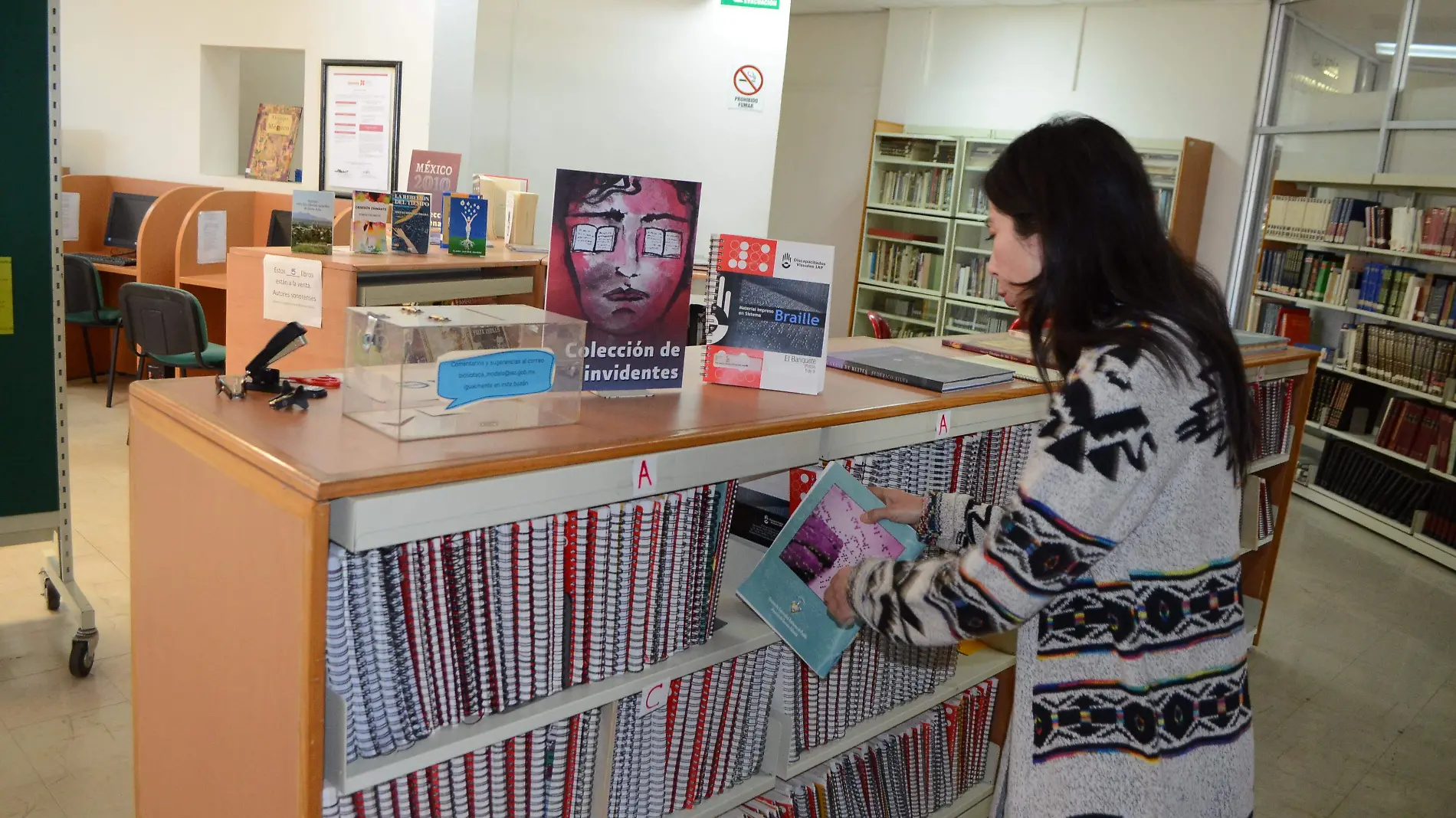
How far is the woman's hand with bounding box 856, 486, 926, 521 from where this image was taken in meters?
1.74

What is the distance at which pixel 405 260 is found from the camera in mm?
3703

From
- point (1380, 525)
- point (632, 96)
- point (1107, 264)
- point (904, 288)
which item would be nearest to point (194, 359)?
point (632, 96)

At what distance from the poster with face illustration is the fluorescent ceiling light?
6.40 meters

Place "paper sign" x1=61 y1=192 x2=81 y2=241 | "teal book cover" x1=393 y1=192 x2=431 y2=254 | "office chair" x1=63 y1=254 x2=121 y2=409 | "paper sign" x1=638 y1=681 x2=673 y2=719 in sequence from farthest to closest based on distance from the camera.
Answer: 1. "paper sign" x1=61 y1=192 x2=81 y2=241
2. "office chair" x1=63 y1=254 x2=121 y2=409
3. "teal book cover" x1=393 y1=192 x2=431 y2=254
4. "paper sign" x1=638 y1=681 x2=673 y2=719

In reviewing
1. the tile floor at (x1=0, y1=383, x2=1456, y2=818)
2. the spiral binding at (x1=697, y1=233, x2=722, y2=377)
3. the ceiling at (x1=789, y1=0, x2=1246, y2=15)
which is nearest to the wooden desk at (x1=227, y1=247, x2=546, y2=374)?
the tile floor at (x1=0, y1=383, x2=1456, y2=818)

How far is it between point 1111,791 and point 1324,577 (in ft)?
14.8

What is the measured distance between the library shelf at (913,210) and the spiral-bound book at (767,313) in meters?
6.86

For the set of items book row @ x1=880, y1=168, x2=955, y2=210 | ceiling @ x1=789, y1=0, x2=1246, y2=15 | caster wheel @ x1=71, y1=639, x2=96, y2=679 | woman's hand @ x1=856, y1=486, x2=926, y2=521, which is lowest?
caster wheel @ x1=71, y1=639, x2=96, y2=679

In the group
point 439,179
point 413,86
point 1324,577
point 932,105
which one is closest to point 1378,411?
point 1324,577

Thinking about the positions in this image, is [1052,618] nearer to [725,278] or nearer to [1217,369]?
[1217,369]

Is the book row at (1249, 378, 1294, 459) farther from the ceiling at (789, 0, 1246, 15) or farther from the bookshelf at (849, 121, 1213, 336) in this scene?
the ceiling at (789, 0, 1246, 15)

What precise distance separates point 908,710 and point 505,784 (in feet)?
3.26

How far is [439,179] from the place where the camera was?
4.52 meters

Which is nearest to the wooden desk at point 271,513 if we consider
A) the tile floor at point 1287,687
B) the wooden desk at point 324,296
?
the tile floor at point 1287,687
